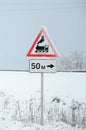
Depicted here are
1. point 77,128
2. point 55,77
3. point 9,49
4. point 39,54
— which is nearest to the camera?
point 39,54

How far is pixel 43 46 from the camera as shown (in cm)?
591

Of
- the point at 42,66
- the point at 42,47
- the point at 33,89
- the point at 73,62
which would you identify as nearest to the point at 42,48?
the point at 42,47

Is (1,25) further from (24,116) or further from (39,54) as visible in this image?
(39,54)

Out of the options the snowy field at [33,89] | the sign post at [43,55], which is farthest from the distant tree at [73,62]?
the sign post at [43,55]

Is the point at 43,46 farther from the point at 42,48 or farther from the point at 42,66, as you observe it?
the point at 42,66

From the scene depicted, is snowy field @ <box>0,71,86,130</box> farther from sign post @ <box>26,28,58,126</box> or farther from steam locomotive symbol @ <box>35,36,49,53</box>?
steam locomotive symbol @ <box>35,36,49,53</box>

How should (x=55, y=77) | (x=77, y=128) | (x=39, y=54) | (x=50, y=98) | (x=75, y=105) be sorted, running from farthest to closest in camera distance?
1. (x=55, y=77)
2. (x=50, y=98)
3. (x=75, y=105)
4. (x=77, y=128)
5. (x=39, y=54)

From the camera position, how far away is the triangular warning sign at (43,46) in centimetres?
587

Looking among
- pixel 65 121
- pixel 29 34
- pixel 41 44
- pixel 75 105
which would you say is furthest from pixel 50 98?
pixel 41 44

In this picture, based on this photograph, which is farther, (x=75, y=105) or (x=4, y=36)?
(x=4, y=36)

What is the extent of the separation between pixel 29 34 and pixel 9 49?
0.96m

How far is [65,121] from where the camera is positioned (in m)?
7.00

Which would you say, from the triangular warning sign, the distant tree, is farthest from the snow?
the triangular warning sign

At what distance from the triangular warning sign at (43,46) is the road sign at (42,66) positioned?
0.12 meters
